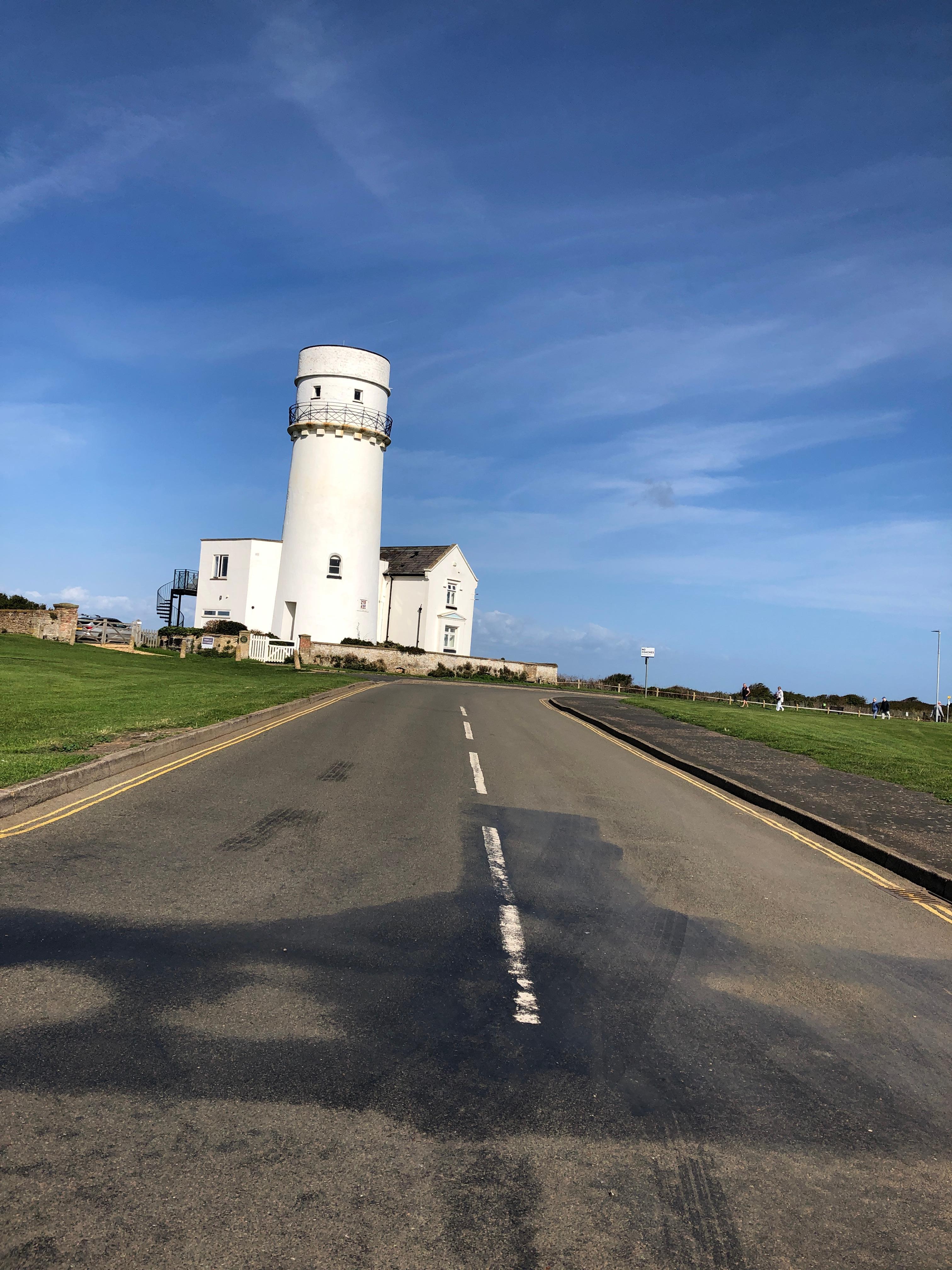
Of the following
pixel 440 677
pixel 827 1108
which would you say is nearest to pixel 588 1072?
pixel 827 1108

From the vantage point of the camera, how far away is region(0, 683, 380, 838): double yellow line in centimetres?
842

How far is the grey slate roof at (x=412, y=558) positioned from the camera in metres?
61.9

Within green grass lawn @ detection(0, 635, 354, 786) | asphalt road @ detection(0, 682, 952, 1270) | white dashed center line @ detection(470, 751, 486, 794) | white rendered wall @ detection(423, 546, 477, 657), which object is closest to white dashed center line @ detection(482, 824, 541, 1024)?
asphalt road @ detection(0, 682, 952, 1270)

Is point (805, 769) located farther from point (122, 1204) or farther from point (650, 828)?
point (122, 1204)

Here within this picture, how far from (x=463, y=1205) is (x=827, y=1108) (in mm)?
2020

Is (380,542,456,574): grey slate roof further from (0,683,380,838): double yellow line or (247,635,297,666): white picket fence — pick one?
(0,683,380,838): double yellow line

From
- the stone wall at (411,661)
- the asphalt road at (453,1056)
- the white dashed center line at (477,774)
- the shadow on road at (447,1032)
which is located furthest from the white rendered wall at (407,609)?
the shadow on road at (447,1032)

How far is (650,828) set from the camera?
34.3ft

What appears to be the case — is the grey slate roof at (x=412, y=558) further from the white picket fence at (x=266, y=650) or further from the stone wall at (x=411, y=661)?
the white picket fence at (x=266, y=650)

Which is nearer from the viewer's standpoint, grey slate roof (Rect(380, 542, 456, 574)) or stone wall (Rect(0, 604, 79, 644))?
stone wall (Rect(0, 604, 79, 644))

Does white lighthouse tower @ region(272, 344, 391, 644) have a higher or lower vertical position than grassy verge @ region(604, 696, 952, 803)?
higher

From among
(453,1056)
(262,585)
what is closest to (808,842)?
(453,1056)

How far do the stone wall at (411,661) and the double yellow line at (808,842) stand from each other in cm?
2910

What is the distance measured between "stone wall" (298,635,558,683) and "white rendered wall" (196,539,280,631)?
590 cm
